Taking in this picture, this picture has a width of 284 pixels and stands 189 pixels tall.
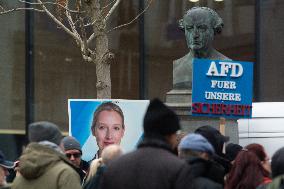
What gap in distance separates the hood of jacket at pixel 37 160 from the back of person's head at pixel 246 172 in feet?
5.60

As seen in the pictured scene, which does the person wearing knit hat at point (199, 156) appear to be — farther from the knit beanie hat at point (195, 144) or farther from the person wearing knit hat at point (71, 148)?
the person wearing knit hat at point (71, 148)

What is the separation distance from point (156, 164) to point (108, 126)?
5315mm

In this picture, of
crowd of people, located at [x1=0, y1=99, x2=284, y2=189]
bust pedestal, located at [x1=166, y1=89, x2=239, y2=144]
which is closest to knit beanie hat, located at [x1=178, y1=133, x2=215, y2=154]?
crowd of people, located at [x1=0, y1=99, x2=284, y2=189]

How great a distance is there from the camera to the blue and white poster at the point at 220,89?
378 inches

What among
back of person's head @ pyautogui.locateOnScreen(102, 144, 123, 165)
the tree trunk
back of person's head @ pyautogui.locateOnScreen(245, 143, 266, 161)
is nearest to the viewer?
back of person's head @ pyautogui.locateOnScreen(102, 144, 123, 165)

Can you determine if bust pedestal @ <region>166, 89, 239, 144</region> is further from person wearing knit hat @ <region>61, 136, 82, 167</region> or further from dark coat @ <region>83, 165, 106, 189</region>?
dark coat @ <region>83, 165, 106, 189</region>

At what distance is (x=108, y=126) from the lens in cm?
1048

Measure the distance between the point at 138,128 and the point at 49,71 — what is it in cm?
819

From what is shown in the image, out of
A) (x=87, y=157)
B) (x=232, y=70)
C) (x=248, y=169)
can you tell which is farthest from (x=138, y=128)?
(x=248, y=169)

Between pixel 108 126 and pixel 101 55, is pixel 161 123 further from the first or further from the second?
pixel 101 55

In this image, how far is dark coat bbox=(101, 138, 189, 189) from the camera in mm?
5125

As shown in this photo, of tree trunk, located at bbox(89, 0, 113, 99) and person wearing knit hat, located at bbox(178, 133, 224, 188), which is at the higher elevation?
tree trunk, located at bbox(89, 0, 113, 99)

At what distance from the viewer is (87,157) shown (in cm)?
1044

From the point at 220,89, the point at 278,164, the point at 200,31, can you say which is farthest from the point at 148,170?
the point at 200,31
